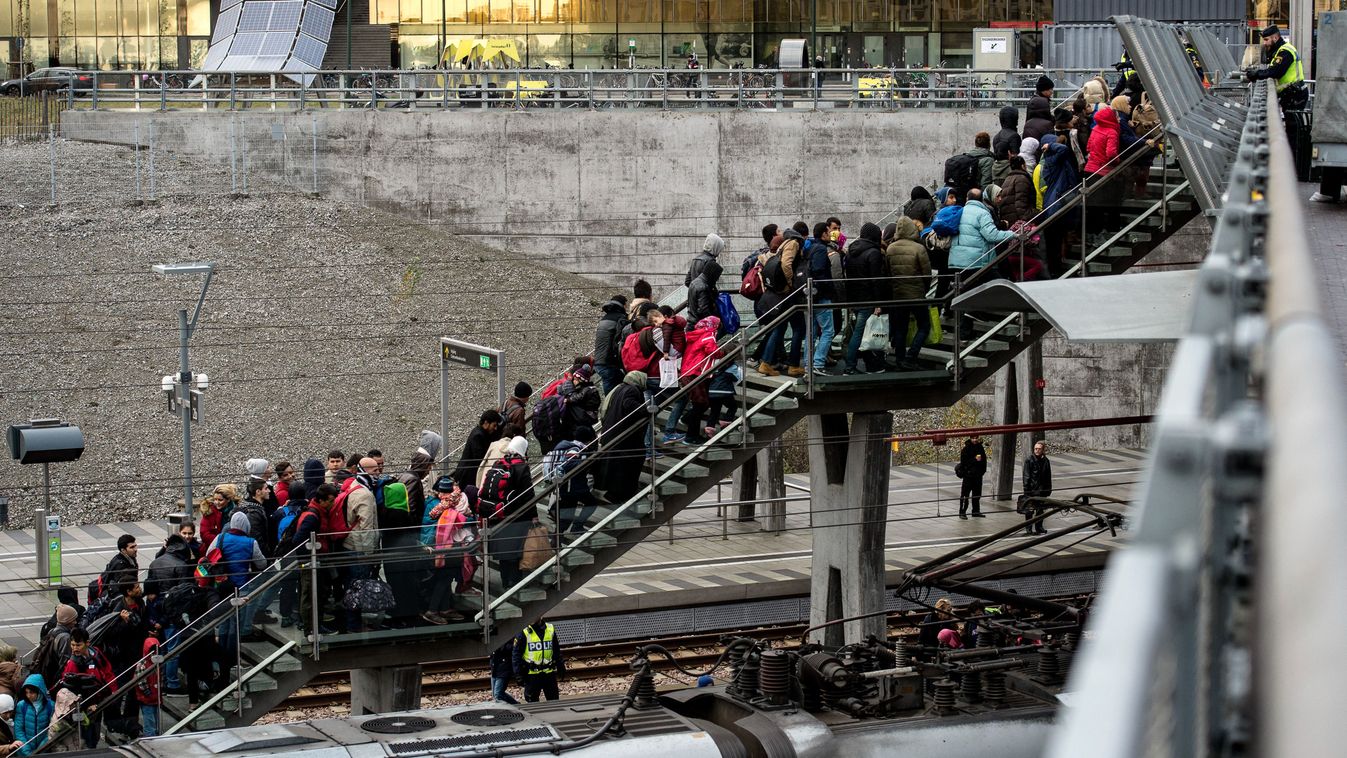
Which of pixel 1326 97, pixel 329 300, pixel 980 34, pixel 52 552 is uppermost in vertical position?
pixel 980 34

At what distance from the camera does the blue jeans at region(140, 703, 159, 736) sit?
1545 cm

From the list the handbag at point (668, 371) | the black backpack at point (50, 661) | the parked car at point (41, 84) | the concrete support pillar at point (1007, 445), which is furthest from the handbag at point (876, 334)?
the parked car at point (41, 84)

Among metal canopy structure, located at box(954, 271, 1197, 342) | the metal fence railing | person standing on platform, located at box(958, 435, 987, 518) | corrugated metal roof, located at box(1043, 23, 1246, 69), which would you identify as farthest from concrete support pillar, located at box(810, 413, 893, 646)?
corrugated metal roof, located at box(1043, 23, 1246, 69)

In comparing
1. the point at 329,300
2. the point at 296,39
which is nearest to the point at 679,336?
the point at 329,300

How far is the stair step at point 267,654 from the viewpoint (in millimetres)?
16094

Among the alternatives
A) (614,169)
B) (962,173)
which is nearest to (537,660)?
(962,173)

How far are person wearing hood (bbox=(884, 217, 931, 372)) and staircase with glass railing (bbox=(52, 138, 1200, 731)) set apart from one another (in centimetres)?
25

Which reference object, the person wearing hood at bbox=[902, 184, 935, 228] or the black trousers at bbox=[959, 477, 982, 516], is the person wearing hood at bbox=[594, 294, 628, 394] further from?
the black trousers at bbox=[959, 477, 982, 516]

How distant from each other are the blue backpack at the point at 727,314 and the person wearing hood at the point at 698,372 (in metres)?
0.66

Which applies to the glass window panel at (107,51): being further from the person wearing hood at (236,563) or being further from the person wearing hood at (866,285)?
the person wearing hood at (236,563)

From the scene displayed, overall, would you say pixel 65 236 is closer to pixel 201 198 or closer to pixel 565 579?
pixel 201 198

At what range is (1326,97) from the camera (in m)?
18.5

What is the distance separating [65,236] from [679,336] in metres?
→ 23.9

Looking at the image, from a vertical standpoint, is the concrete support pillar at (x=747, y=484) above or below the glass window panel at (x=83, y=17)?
below
